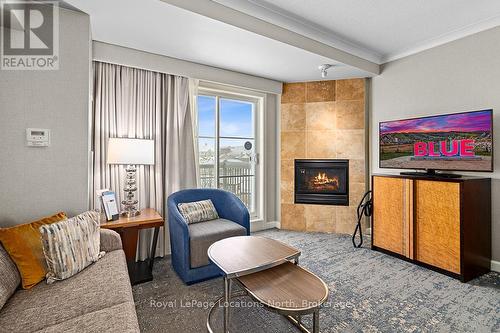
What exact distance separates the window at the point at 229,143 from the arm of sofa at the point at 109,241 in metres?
1.54

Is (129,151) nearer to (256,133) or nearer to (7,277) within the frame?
(7,277)

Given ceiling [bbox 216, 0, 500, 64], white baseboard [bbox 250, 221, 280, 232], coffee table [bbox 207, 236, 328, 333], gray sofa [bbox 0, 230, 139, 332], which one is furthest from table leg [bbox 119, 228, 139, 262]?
ceiling [bbox 216, 0, 500, 64]

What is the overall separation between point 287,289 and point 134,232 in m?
1.81

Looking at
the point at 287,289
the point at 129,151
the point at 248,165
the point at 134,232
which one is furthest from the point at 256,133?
the point at 287,289

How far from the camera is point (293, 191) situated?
167 inches

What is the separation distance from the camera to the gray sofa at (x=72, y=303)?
3.89 feet

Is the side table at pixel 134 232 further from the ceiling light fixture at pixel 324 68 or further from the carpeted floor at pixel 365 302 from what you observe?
the ceiling light fixture at pixel 324 68

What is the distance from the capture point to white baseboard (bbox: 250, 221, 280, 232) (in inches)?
163

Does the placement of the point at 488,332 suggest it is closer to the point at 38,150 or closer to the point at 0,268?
the point at 0,268

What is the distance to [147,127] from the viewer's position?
304 cm

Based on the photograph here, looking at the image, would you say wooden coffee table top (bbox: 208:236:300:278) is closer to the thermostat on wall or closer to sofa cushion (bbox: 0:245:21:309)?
sofa cushion (bbox: 0:245:21:309)

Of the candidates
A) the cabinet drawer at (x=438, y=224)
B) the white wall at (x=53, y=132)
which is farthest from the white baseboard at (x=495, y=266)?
the white wall at (x=53, y=132)

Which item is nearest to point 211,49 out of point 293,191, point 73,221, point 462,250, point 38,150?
point 38,150

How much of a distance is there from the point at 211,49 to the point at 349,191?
116 inches
